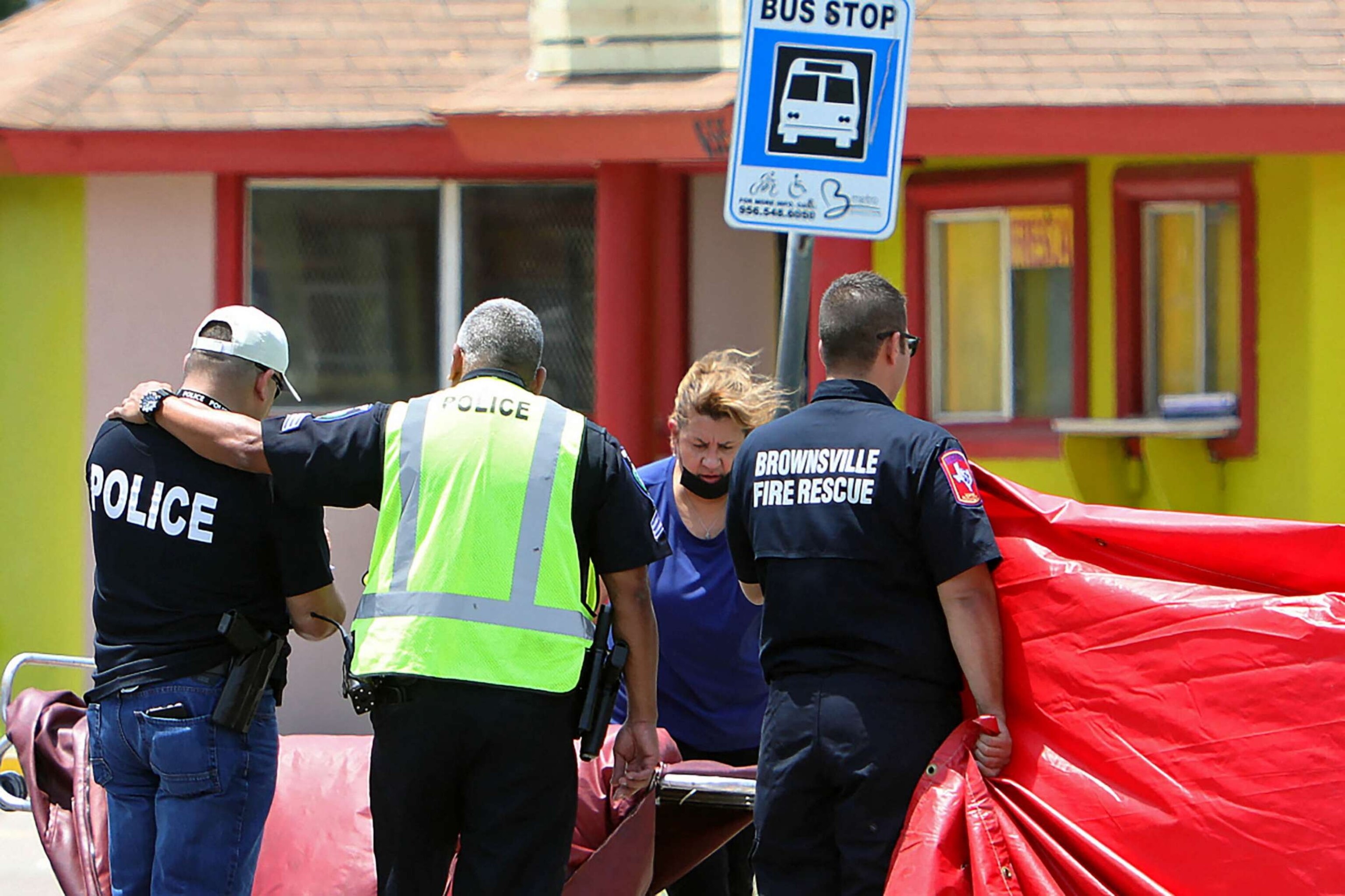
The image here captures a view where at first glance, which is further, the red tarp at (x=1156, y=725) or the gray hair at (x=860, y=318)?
the gray hair at (x=860, y=318)

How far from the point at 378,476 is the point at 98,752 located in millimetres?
974

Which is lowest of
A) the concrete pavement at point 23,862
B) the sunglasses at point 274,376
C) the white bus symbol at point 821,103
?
the concrete pavement at point 23,862

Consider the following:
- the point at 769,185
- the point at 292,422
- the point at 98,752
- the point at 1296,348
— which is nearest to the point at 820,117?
the point at 769,185

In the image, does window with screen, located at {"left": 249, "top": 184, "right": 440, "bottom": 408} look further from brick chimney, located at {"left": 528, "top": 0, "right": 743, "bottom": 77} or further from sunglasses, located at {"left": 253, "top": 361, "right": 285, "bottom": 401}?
sunglasses, located at {"left": 253, "top": 361, "right": 285, "bottom": 401}

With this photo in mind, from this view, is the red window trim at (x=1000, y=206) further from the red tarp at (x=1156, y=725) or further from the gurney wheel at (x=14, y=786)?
the gurney wheel at (x=14, y=786)

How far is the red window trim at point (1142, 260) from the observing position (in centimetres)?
762

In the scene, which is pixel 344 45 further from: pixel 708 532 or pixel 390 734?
pixel 390 734

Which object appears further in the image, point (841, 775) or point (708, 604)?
point (708, 604)

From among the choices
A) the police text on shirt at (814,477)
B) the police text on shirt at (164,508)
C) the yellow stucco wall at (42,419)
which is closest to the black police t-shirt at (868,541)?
the police text on shirt at (814,477)

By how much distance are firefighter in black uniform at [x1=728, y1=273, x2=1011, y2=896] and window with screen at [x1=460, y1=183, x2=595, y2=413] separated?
4.73 meters

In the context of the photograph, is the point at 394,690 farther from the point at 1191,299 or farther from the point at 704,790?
the point at 1191,299

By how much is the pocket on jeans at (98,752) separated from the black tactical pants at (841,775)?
1551 mm

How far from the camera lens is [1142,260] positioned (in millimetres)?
7883

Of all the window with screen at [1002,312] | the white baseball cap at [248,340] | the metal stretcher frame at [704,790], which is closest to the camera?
the white baseball cap at [248,340]
